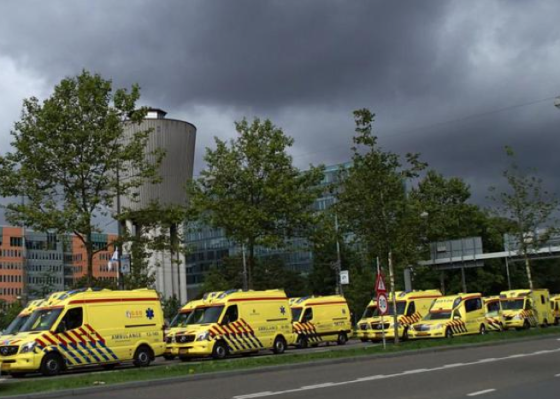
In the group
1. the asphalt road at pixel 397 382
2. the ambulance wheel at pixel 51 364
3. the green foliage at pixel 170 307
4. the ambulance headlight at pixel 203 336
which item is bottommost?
the asphalt road at pixel 397 382

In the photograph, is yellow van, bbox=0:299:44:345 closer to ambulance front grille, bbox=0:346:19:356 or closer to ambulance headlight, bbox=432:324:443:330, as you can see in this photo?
ambulance front grille, bbox=0:346:19:356

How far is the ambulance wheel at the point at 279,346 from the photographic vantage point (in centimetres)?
2812

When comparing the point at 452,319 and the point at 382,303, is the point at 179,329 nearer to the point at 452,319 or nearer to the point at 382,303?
the point at 382,303

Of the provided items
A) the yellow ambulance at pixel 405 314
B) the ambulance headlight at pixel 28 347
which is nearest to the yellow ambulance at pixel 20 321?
the ambulance headlight at pixel 28 347

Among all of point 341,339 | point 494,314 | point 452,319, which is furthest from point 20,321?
point 494,314

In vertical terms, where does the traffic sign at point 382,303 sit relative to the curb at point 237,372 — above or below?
above

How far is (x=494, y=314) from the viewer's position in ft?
126

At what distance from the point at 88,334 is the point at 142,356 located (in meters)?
2.18

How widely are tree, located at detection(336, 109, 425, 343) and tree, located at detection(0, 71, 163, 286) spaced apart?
326 inches

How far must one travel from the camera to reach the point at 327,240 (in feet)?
121

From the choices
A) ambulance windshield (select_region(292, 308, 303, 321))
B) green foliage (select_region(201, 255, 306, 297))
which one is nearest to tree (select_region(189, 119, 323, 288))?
ambulance windshield (select_region(292, 308, 303, 321))

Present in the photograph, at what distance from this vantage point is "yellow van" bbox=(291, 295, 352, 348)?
32.6 meters

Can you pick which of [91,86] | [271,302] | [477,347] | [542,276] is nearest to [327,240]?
[271,302]

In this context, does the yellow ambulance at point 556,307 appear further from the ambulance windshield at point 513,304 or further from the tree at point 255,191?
the tree at point 255,191
